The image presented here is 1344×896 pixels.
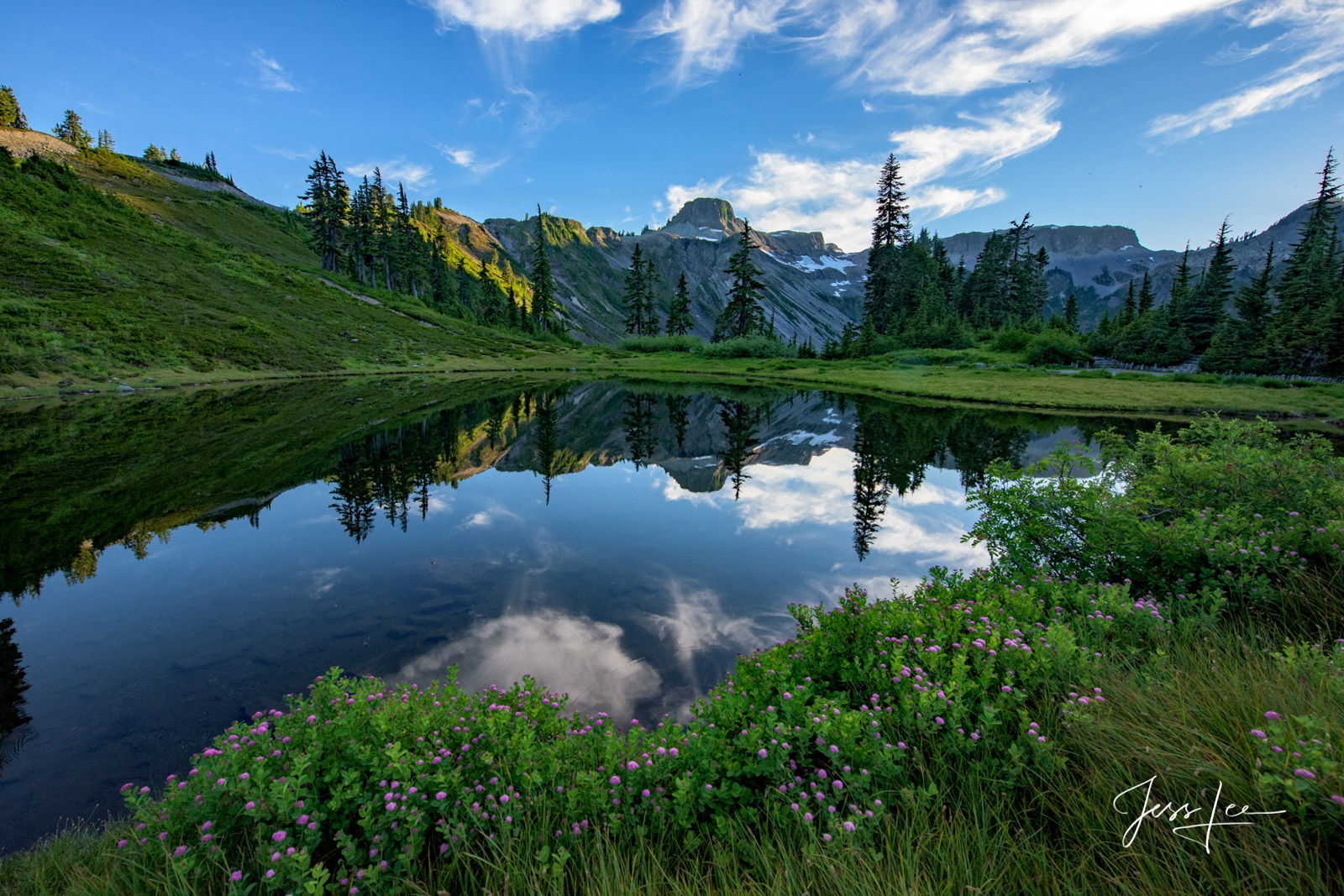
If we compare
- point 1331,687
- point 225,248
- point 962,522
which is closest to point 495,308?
point 225,248

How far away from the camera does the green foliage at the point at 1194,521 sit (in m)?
5.28

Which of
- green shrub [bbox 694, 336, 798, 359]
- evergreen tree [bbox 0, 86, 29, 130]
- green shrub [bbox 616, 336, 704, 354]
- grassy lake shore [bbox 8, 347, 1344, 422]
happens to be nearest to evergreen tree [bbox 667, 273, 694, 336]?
green shrub [bbox 616, 336, 704, 354]

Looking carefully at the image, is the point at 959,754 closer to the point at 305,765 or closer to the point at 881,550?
the point at 305,765

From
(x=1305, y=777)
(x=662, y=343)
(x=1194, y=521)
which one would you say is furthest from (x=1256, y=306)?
(x=1305, y=777)

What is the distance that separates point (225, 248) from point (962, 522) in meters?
89.8

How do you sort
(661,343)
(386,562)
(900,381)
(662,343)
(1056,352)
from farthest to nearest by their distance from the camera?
1. (661,343)
2. (662,343)
3. (1056,352)
4. (900,381)
5. (386,562)

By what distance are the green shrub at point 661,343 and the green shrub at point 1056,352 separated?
43234mm

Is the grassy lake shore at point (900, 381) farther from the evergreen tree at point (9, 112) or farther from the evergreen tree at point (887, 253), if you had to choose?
the evergreen tree at point (9, 112)

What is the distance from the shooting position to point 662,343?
8562cm

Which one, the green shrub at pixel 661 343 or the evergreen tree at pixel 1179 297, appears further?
the green shrub at pixel 661 343

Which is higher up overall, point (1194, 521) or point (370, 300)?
point (370, 300)

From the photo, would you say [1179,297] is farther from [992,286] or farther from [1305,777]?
[1305,777]

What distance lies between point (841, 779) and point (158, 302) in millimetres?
64117
